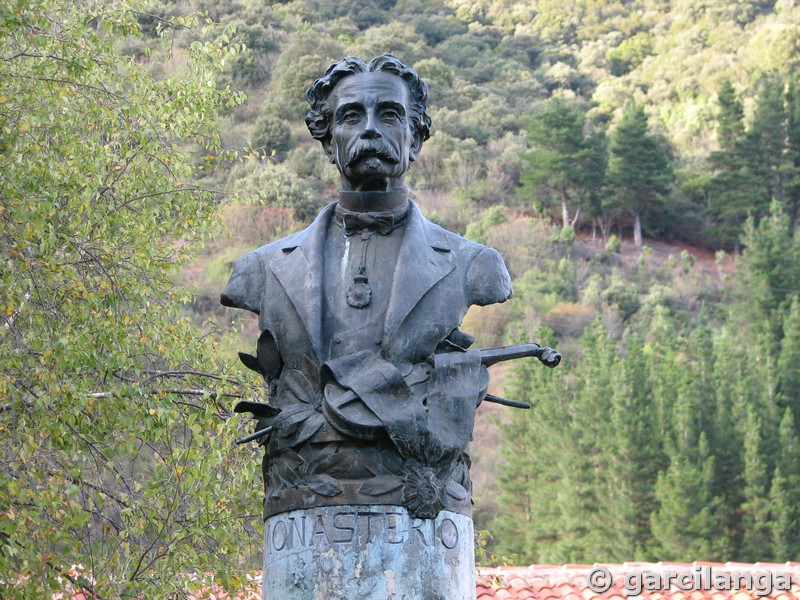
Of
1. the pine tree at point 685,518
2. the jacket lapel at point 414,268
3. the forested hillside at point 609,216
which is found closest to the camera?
the jacket lapel at point 414,268

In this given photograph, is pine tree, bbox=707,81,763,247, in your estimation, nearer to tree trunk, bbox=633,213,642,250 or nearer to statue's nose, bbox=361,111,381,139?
tree trunk, bbox=633,213,642,250

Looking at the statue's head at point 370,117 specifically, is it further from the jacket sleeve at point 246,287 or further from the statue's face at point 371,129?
the jacket sleeve at point 246,287

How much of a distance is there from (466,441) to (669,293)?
57.2 metres

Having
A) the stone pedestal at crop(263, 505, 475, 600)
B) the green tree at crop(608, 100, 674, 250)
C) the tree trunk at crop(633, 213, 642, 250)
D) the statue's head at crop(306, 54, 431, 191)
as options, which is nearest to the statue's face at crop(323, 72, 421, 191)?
the statue's head at crop(306, 54, 431, 191)

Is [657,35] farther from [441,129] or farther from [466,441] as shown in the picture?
[466,441]

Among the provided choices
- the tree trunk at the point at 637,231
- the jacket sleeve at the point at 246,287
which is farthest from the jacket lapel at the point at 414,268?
the tree trunk at the point at 637,231

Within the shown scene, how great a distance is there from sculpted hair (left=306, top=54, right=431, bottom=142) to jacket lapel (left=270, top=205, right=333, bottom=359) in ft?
1.11

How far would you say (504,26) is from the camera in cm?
9506

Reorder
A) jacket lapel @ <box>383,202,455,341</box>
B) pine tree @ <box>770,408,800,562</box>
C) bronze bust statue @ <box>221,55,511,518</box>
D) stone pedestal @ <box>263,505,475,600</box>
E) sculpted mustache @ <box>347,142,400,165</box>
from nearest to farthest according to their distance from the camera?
stone pedestal @ <box>263,505,475,600</box>
bronze bust statue @ <box>221,55,511,518</box>
jacket lapel @ <box>383,202,455,341</box>
sculpted mustache @ <box>347,142,400,165</box>
pine tree @ <box>770,408,800,562</box>

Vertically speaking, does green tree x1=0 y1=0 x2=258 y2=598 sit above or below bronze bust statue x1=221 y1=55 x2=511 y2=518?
above

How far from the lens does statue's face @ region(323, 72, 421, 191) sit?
6484 millimetres

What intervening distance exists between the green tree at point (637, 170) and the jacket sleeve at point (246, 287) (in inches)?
2484

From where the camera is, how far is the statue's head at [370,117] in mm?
6492

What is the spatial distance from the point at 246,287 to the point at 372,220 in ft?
1.81
